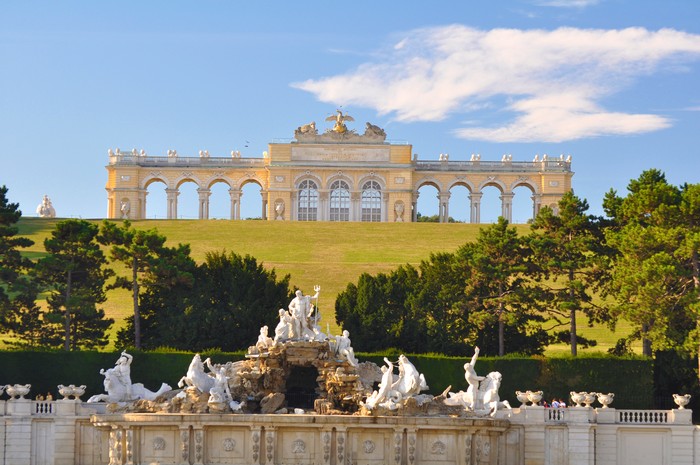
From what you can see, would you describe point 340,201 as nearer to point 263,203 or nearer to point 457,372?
point 263,203

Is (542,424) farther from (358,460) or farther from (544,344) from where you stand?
(544,344)

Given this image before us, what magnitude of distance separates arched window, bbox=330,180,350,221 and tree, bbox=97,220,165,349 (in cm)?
4815

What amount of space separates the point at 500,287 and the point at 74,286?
18696 mm

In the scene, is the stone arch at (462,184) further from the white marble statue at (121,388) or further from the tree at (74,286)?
the white marble statue at (121,388)

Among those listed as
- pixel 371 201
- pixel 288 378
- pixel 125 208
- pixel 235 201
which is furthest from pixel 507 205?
pixel 288 378

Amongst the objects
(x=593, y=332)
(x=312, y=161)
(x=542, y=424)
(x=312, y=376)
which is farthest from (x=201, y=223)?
(x=542, y=424)

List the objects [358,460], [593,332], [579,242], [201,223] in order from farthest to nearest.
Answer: [201,223], [593,332], [579,242], [358,460]

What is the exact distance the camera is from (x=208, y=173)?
102 m

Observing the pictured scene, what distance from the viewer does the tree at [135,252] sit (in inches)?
1983

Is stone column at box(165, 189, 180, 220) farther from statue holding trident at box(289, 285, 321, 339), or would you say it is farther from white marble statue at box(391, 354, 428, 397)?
white marble statue at box(391, 354, 428, 397)

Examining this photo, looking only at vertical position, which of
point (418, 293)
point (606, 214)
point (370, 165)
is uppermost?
point (370, 165)

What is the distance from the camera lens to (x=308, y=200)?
100 meters

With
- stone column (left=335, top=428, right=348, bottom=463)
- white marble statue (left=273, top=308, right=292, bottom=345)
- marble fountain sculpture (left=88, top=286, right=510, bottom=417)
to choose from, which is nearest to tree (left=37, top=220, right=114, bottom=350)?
marble fountain sculpture (left=88, top=286, right=510, bottom=417)

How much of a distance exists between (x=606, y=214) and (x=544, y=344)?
6.60 meters
